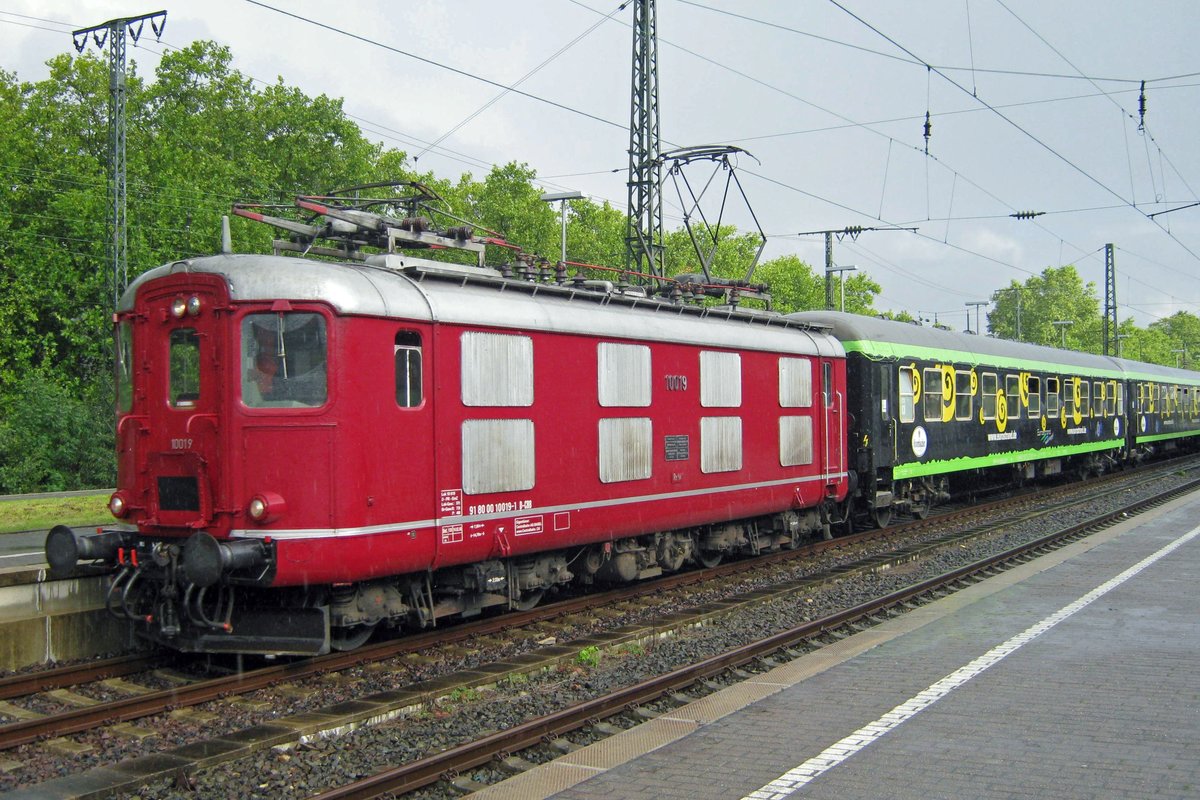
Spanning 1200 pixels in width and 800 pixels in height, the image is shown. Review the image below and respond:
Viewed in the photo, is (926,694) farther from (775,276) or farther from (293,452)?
(775,276)

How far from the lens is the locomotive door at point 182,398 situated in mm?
8438

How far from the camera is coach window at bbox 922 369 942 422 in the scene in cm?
1941

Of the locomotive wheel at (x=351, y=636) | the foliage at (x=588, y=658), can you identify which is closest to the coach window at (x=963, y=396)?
the foliage at (x=588, y=658)

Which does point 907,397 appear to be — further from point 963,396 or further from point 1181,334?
point 1181,334

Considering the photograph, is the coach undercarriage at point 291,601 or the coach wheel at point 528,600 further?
the coach wheel at point 528,600

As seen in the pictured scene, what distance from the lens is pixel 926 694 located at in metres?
7.66

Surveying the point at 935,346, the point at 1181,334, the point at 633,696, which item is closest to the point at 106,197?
the point at 935,346

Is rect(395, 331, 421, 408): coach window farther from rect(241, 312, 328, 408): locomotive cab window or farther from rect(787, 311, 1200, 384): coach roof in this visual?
rect(787, 311, 1200, 384): coach roof

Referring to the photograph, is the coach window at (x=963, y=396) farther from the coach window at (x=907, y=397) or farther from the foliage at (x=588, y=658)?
the foliage at (x=588, y=658)

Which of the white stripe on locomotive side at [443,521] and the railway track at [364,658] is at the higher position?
the white stripe on locomotive side at [443,521]

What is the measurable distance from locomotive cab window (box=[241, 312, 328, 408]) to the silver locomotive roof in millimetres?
190

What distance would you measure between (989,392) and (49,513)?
65.0 feet

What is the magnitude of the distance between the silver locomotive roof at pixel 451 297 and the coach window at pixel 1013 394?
11.8m

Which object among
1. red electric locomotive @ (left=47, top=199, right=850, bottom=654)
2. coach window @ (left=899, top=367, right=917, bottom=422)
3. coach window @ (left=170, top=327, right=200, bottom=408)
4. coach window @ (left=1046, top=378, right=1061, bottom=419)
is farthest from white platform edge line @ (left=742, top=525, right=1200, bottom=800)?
coach window @ (left=1046, top=378, right=1061, bottom=419)
